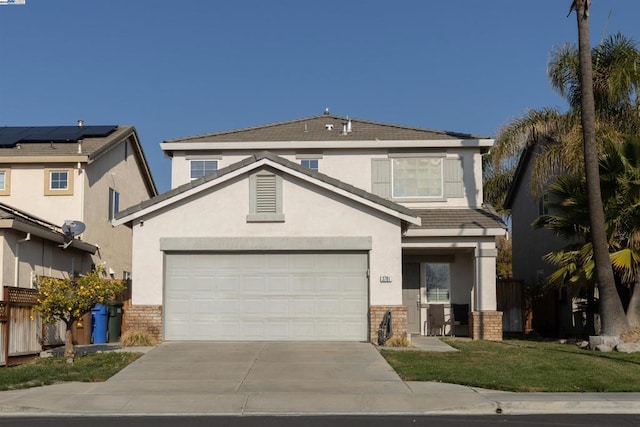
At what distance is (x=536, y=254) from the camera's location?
28.4 meters

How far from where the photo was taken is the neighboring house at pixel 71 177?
23297 mm

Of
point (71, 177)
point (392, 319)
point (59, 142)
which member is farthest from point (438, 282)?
point (59, 142)

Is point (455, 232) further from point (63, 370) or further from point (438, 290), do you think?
point (63, 370)

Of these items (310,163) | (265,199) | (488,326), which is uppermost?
(310,163)

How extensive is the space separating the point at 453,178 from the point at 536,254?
669cm

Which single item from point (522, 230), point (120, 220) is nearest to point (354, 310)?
point (120, 220)

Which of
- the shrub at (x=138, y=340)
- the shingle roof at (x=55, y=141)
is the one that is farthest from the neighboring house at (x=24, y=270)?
the shingle roof at (x=55, y=141)

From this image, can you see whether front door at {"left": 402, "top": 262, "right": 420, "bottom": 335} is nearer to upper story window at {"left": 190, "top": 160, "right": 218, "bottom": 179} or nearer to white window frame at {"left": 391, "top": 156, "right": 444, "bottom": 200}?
white window frame at {"left": 391, "top": 156, "right": 444, "bottom": 200}

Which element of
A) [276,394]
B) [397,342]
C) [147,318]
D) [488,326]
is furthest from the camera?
[488,326]

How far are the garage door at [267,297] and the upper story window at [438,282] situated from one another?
4529mm

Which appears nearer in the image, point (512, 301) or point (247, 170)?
point (247, 170)

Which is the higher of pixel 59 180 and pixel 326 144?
pixel 326 144

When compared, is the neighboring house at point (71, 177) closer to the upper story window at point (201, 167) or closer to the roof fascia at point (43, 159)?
the roof fascia at point (43, 159)

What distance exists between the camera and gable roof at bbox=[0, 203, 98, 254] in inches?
666
